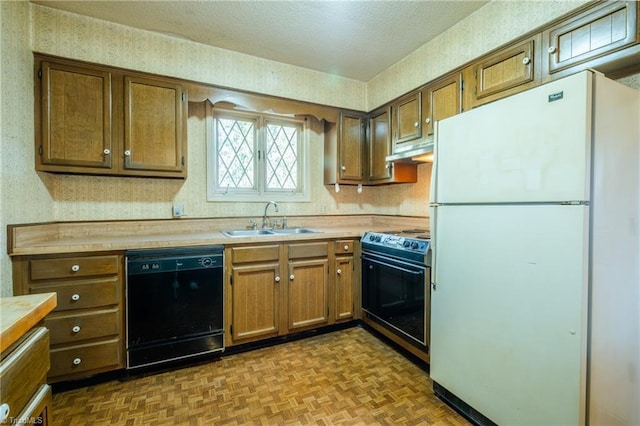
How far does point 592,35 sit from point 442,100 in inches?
38.3

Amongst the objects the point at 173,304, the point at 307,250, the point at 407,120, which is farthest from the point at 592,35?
the point at 173,304

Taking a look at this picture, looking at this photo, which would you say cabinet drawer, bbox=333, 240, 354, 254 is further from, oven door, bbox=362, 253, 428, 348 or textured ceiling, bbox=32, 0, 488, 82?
textured ceiling, bbox=32, 0, 488, 82

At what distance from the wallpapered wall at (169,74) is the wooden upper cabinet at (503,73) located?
0.10 meters

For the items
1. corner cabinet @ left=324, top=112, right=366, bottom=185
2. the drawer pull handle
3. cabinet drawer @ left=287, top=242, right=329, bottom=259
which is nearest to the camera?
the drawer pull handle

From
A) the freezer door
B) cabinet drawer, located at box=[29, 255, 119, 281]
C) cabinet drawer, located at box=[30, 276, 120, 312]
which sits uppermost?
the freezer door

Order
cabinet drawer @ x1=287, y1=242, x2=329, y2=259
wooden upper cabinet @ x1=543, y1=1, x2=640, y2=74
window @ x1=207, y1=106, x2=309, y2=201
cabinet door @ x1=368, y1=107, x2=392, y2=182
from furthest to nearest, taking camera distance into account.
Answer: cabinet door @ x1=368, y1=107, x2=392, y2=182, window @ x1=207, y1=106, x2=309, y2=201, cabinet drawer @ x1=287, y1=242, x2=329, y2=259, wooden upper cabinet @ x1=543, y1=1, x2=640, y2=74

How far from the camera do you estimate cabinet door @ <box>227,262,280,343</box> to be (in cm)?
240

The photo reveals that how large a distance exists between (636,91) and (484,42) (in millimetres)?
1040

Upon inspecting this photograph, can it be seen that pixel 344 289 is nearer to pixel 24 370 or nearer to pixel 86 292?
pixel 86 292

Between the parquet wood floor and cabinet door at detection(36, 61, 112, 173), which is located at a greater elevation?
cabinet door at detection(36, 61, 112, 173)

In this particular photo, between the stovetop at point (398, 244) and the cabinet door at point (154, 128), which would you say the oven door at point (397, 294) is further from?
the cabinet door at point (154, 128)

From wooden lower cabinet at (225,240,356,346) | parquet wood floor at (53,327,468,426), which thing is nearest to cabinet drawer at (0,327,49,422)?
parquet wood floor at (53,327,468,426)

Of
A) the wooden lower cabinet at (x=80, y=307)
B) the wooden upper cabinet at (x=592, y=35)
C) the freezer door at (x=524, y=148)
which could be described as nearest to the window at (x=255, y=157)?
the wooden lower cabinet at (x=80, y=307)

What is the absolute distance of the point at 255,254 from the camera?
245 centimetres
